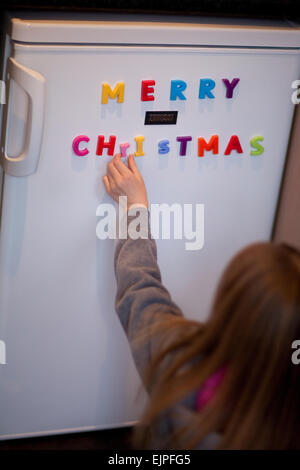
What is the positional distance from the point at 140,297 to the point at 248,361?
256 millimetres

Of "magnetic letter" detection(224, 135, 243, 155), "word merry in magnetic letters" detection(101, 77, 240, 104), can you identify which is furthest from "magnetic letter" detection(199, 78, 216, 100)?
"magnetic letter" detection(224, 135, 243, 155)

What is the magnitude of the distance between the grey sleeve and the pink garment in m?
0.10

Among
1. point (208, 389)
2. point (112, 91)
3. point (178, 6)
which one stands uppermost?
point (178, 6)

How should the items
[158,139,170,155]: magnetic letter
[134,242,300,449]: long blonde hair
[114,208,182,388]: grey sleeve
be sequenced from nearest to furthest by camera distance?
1. [134,242,300,449]: long blonde hair
2. [114,208,182,388]: grey sleeve
3. [158,139,170,155]: magnetic letter

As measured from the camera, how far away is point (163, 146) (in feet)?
4.24

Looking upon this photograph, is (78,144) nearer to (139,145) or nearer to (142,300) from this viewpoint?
(139,145)

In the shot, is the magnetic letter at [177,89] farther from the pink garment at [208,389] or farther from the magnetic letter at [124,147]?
the pink garment at [208,389]

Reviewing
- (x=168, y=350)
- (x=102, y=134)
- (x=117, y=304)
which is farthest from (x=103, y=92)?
(x=168, y=350)

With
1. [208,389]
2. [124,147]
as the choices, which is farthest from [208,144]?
[208,389]

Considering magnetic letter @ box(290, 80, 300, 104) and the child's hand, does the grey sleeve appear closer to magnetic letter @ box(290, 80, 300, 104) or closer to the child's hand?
the child's hand

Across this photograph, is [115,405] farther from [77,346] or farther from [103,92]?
[103,92]

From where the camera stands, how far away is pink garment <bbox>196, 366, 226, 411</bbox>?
0.96m

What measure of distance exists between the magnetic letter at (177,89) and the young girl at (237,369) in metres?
0.45

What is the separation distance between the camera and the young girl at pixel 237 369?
33.4 inches
